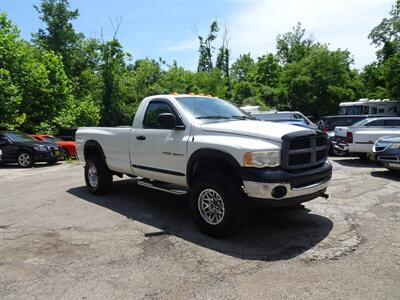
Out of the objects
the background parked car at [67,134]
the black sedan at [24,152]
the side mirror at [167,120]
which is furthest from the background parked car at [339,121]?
the side mirror at [167,120]

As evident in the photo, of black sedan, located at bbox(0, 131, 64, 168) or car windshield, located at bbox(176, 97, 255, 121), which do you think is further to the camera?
black sedan, located at bbox(0, 131, 64, 168)

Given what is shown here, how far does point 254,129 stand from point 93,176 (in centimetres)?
429

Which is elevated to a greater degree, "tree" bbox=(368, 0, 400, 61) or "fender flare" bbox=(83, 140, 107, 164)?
"tree" bbox=(368, 0, 400, 61)

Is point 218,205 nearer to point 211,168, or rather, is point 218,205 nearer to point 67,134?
point 211,168

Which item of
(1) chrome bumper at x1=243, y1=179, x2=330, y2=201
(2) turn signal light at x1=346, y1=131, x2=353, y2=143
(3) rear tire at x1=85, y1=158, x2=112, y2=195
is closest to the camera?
(1) chrome bumper at x1=243, y1=179, x2=330, y2=201

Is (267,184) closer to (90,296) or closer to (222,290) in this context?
(222,290)

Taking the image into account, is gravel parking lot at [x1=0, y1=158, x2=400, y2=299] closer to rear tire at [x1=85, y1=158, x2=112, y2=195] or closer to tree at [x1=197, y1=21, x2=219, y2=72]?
rear tire at [x1=85, y1=158, x2=112, y2=195]

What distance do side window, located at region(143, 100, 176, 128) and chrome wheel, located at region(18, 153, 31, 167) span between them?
406 inches

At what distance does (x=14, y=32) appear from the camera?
2078 cm

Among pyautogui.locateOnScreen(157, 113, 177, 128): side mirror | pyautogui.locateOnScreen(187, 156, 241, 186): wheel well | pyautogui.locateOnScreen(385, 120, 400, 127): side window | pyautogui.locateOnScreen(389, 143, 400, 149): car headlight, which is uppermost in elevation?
pyautogui.locateOnScreen(157, 113, 177, 128): side mirror

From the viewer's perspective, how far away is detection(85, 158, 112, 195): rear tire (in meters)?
7.88

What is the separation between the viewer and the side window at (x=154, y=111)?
631 centimetres

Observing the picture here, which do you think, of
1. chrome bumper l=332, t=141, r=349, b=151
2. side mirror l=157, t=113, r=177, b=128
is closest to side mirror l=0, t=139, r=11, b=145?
side mirror l=157, t=113, r=177, b=128

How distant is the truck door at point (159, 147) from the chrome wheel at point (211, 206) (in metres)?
0.65
